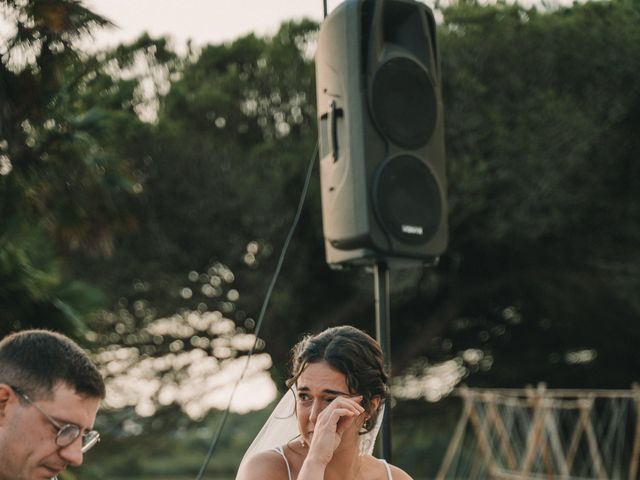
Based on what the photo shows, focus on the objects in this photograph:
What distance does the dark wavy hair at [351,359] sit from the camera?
288 cm

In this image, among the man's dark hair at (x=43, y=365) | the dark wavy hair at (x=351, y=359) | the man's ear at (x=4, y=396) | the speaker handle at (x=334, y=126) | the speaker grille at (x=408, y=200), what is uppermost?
the speaker handle at (x=334, y=126)

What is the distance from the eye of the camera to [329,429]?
270 centimetres

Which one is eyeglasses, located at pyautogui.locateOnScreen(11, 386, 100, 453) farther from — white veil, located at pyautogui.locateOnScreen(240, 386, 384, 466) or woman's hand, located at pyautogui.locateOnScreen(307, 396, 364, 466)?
white veil, located at pyautogui.locateOnScreen(240, 386, 384, 466)

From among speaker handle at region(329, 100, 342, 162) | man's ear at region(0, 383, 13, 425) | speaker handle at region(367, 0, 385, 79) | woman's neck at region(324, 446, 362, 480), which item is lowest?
woman's neck at region(324, 446, 362, 480)

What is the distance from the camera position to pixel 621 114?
1177 cm

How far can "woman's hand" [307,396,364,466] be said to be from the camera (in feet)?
8.77

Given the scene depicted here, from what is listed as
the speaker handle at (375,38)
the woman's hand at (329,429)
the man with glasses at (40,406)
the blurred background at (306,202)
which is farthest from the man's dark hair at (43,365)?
the blurred background at (306,202)

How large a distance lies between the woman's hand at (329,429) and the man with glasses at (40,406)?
917 mm

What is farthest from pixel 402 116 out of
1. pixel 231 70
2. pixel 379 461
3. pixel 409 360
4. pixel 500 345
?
pixel 500 345

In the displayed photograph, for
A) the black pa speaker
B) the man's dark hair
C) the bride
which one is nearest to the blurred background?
the black pa speaker

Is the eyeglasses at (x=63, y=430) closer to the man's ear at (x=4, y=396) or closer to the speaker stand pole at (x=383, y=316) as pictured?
the man's ear at (x=4, y=396)

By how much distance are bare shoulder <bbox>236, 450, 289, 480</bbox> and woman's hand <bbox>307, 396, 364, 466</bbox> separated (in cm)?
31

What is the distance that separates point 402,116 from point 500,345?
11.9 metres

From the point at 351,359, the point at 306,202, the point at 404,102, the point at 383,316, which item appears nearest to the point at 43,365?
the point at 351,359
